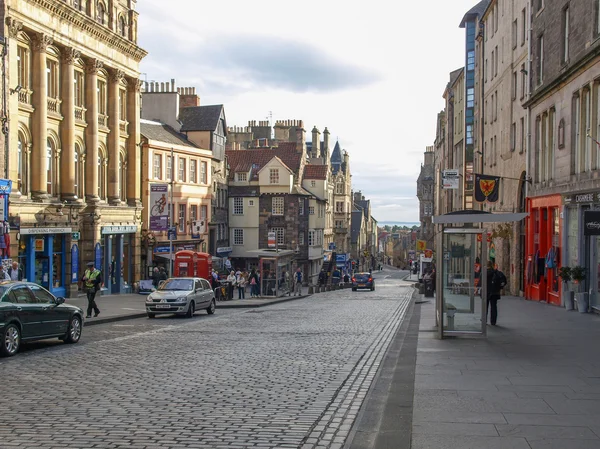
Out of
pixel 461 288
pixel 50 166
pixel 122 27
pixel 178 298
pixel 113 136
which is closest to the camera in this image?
pixel 461 288

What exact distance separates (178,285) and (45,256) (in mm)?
9791

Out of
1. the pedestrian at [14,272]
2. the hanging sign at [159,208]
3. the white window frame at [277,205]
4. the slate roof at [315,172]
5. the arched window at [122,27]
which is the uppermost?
the arched window at [122,27]

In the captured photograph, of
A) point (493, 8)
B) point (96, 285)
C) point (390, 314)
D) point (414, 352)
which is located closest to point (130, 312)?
point (96, 285)

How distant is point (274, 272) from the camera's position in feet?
153

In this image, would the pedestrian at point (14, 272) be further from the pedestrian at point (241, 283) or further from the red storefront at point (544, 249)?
the red storefront at point (544, 249)

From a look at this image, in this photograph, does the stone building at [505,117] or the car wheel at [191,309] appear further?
the stone building at [505,117]

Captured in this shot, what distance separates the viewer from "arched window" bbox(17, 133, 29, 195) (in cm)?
3320

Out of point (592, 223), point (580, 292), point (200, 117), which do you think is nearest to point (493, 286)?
point (592, 223)

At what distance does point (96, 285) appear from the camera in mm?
25516

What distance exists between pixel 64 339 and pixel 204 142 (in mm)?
43620

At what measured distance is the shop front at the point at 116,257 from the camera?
41.2 m

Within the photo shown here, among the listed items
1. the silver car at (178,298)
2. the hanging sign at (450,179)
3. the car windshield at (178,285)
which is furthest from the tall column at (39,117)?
the hanging sign at (450,179)

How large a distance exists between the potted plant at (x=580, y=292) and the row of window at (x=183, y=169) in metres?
30.9

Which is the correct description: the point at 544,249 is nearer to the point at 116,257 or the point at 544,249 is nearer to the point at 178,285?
the point at 178,285
